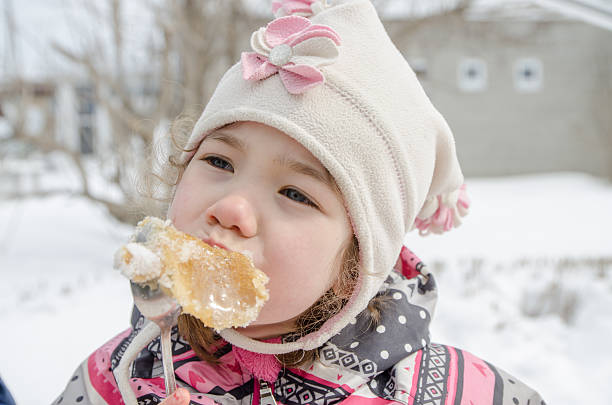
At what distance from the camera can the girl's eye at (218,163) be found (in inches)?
48.9

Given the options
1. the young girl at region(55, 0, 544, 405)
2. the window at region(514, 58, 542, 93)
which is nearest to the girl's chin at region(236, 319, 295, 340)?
the young girl at region(55, 0, 544, 405)

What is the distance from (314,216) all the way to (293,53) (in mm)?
420

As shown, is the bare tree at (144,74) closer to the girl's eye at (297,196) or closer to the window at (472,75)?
the girl's eye at (297,196)

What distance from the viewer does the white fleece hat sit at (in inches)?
47.4

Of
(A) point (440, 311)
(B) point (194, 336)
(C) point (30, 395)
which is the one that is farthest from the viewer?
(A) point (440, 311)

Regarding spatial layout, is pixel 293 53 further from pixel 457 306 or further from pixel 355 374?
pixel 457 306

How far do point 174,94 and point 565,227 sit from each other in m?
7.07

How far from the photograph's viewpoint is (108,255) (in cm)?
566

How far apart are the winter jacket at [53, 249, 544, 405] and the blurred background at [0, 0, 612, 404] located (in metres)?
0.73

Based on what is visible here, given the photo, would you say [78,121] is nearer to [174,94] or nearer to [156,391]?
[174,94]

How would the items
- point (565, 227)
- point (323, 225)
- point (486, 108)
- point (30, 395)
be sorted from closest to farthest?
point (323, 225) < point (30, 395) < point (565, 227) < point (486, 108)

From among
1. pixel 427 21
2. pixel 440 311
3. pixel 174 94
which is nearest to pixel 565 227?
pixel 427 21

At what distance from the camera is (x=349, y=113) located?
4.04 ft

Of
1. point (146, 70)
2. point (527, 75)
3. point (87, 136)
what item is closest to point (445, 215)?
point (146, 70)
